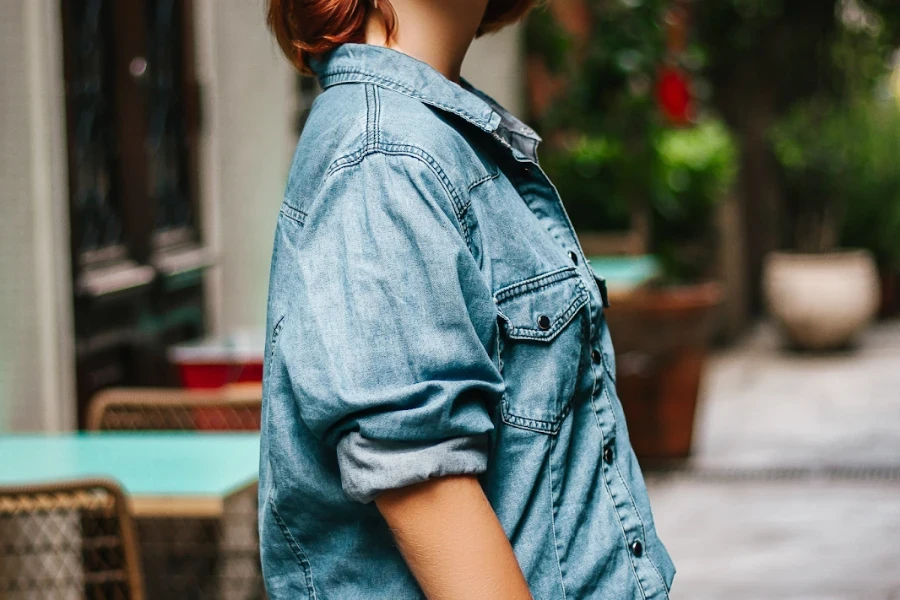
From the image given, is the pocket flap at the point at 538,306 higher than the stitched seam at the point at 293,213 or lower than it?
lower

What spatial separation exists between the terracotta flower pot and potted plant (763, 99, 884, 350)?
11.5ft

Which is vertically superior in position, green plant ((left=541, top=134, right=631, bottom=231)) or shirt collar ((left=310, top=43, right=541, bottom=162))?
shirt collar ((left=310, top=43, right=541, bottom=162))

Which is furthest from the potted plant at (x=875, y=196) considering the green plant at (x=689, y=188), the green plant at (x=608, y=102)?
the green plant at (x=608, y=102)

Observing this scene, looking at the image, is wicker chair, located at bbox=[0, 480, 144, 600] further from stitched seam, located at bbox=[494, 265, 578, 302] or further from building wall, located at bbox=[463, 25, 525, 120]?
building wall, located at bbox=[463, 25, 525, 120]

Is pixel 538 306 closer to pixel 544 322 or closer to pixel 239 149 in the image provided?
pixel 544 322

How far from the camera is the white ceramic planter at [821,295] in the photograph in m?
9.30

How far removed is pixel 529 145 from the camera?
1.30 m

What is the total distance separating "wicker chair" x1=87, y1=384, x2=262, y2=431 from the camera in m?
3.04

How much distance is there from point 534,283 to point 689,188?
24.2 ft

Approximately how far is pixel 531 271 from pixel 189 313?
324cm

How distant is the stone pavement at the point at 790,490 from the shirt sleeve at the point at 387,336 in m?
3.57

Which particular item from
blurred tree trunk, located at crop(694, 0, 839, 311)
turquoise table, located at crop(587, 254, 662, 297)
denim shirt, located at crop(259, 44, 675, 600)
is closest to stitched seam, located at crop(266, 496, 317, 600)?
denim shirt, located at crop(259, 44, 675, 600)

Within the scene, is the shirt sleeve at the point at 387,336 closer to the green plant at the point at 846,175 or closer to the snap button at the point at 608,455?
the snap button at the point at 608,455

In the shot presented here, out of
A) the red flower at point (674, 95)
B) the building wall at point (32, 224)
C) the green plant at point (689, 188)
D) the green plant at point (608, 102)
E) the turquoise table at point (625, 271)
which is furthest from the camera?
the red flower at point (674, 95)
